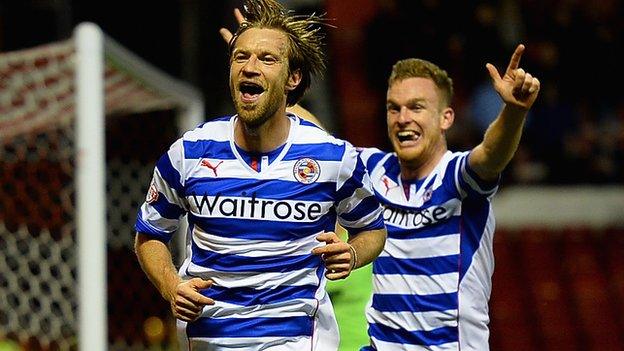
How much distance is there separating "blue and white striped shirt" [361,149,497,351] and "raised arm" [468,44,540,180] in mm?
86

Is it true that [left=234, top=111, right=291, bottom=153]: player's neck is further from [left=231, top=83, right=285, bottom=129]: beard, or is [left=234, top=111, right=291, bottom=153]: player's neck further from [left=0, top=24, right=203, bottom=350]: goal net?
[left=0, top=24, right=203, bottom=350]: goal net

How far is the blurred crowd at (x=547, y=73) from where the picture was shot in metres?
9.77

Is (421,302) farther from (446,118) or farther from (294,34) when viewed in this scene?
(294,34)

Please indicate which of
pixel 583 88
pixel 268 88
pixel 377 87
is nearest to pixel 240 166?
pixel 268 88

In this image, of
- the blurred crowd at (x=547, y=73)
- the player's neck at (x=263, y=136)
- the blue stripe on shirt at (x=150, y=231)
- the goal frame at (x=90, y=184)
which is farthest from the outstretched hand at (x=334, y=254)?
the blurred crowd at (x=547, y=73)

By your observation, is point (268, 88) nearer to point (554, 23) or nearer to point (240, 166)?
point (240, 166)

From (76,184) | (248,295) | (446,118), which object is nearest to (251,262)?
(248,295)

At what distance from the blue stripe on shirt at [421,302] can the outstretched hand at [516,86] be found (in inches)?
30.7

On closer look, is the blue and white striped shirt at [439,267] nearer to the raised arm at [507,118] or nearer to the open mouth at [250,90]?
the raised arm at [507,118]

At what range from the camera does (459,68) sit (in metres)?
10.0

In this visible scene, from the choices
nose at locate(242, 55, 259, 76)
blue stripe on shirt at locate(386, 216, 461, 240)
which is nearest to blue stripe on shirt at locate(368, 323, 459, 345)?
blue stripe on shirt at locate(386, 216, 461, 240)

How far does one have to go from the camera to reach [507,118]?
4.59 metres

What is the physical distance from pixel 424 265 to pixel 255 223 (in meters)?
0.95

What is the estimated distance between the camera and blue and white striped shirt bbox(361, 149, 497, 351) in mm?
4844
